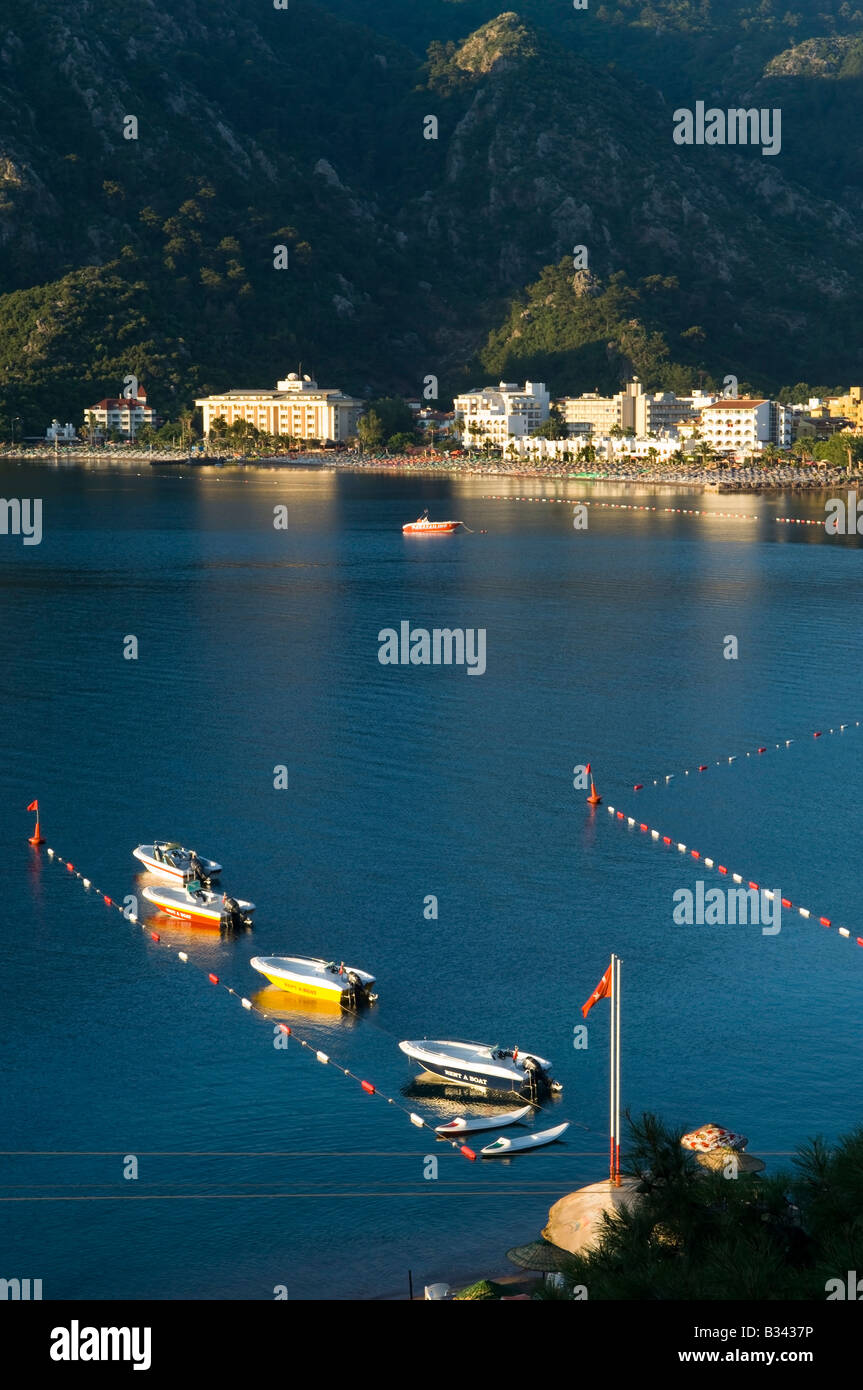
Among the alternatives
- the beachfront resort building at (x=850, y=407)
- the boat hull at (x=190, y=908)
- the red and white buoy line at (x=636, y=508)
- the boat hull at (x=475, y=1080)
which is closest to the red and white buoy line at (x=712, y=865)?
the boat hull at (x=475, y=1080)

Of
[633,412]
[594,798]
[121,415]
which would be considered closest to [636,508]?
[633,412]

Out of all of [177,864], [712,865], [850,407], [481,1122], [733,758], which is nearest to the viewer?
[481,1122]

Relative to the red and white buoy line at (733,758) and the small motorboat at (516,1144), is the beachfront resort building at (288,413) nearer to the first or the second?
the red and white buoy line at (733,758)

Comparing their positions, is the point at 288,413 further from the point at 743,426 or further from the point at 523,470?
the point at 743,426

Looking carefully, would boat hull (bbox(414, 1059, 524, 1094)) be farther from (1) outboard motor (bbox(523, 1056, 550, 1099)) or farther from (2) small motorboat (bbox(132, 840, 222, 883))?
(2) small motorboat (bbox(132, 840, 222, 883))

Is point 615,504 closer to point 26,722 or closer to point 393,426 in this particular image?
point 393,426

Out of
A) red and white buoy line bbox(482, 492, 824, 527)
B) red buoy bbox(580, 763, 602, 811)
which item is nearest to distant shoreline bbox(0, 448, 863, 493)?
red and white buoy line bbox(482, 492, 824, 527)
